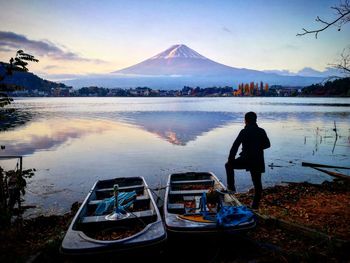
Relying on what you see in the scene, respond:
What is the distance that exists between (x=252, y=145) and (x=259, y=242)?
262 centimetres

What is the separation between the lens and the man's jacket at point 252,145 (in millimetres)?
8227

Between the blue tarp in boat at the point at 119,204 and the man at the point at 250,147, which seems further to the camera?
the man at the point at 250,147

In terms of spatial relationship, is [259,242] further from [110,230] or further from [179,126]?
[179,126]

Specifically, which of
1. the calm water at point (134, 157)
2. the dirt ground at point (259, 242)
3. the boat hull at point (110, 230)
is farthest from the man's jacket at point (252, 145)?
the calm water at point (134, 157)

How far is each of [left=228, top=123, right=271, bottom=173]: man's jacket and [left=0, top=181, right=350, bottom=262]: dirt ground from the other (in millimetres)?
1599

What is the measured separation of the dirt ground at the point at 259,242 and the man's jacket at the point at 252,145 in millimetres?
1599

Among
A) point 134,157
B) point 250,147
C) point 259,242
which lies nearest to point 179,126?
point 134,157

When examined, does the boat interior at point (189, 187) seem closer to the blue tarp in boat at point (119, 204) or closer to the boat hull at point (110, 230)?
the boat hull at point (110, 230)

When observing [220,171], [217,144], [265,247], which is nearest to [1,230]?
[265,247]

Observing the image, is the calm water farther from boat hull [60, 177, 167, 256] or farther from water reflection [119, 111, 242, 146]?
boat hull [60, 177, 167, 256]

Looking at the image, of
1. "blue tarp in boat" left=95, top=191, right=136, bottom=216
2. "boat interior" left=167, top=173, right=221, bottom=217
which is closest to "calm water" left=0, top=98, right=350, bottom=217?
"boat interior" left=167, top=173, right=221, bottom=217

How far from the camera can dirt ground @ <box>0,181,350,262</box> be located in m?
6.29

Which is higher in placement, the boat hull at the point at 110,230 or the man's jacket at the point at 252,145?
the man's jacket at the point at 252,145

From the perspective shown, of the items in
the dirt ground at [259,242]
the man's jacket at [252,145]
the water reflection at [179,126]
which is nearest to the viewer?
the dirt ground at [259,242]
